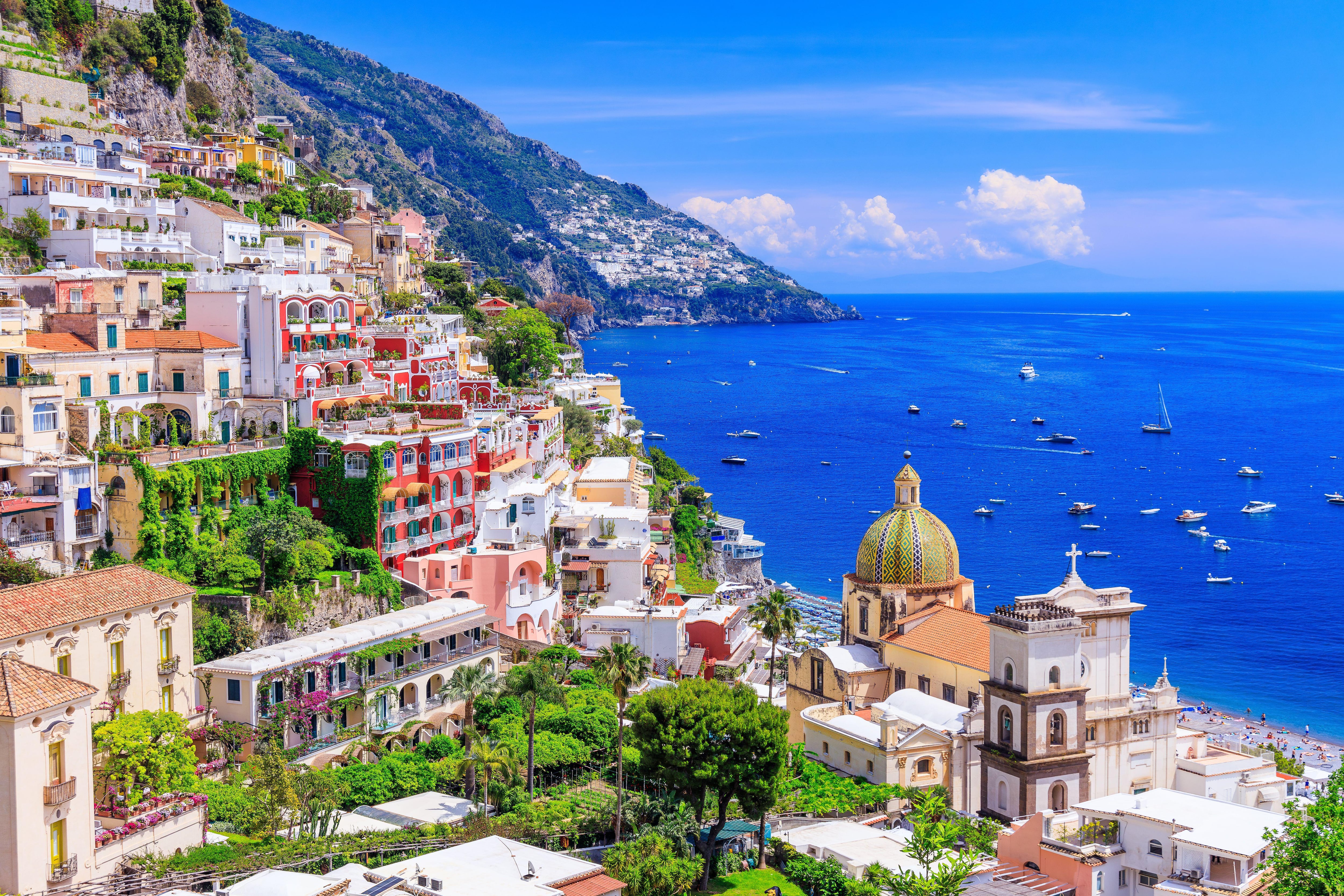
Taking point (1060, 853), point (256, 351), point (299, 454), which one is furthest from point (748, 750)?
point (256, 351)

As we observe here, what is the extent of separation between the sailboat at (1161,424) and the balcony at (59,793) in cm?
14918

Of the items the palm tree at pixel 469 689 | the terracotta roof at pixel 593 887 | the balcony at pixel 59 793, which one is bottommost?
the terracotta roof at pixel 593 887

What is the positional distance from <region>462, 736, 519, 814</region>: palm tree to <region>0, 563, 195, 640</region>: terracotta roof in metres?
9.18

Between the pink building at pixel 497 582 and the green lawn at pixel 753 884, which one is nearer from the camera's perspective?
the green lawn at pixel 753 884

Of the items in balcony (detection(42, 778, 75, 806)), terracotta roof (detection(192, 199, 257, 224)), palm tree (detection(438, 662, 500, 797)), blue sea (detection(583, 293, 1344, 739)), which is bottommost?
blue sea (detection(583, 293, 1344, 739))

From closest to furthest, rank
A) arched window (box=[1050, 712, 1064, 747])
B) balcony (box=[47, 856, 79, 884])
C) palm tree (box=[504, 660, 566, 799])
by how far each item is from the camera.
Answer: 1. balcony (box=[47, 856, 79, 884])
2. palm tree (box=[504, 660, 566, 799])
3. arched window (box=[1050, 712, 1064, 747])

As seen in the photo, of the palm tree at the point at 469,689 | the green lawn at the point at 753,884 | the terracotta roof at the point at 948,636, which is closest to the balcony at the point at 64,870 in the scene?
the green lawn at the point at 753,884

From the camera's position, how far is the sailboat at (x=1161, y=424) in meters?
158

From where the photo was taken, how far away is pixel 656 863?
32500 millimetres

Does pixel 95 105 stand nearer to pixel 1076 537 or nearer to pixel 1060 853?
pixel 1060 853

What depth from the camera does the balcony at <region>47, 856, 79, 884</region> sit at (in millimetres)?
26312

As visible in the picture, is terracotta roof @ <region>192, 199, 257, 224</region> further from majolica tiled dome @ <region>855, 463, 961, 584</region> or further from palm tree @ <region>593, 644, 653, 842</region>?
majolica tiled dome @ <region>855, 463, 961, 584</region>

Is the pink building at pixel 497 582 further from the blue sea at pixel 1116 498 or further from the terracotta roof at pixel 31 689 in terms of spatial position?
the blue sea at pixel 1116 498

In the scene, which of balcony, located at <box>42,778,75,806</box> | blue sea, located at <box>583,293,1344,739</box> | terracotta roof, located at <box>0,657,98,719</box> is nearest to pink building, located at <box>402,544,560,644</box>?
terracotta roof, located at <box>0,657,98,719</box>
